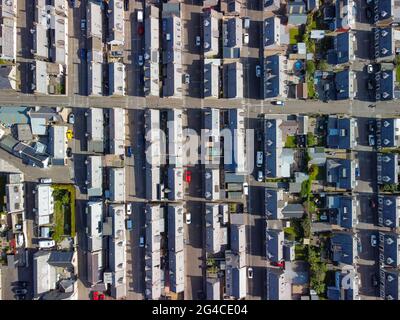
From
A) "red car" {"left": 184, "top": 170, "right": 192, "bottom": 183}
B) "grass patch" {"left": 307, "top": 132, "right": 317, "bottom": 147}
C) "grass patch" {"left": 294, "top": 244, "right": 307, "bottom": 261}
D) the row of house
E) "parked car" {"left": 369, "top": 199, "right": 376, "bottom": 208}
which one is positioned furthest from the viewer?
"grass patch" {"left": 294, "top": 244, "right": 307, "bottom": 261}

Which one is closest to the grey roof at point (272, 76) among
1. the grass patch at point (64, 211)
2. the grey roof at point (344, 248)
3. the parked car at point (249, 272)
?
the grey roof at point (344, 248)

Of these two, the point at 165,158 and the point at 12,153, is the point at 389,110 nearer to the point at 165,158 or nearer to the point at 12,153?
the point at 165,158

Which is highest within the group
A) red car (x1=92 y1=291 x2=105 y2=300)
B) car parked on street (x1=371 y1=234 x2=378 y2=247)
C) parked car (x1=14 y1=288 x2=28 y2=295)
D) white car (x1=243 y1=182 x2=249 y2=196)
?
white car (x1=243 y1=182 x2=249 y2=196)

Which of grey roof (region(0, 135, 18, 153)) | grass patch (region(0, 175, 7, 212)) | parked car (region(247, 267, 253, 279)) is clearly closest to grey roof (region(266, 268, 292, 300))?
parked car (region(247, 267, 253, 279))

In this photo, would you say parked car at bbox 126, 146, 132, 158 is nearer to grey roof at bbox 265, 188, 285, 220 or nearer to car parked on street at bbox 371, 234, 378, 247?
grey roof at bbox 265, 188, 285, 220

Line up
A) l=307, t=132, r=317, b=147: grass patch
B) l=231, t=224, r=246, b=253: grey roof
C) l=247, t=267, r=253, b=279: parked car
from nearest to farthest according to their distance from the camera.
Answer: l=231, t=224, r=246, b=253: grey roof, l=307, t=132, r=317, b=147: grass patch, l=247, t=267, r=253, b=279: parked car

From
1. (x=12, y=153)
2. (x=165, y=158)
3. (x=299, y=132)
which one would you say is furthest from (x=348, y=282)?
(x=12, y=153)

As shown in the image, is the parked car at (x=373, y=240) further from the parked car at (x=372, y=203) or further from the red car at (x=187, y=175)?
the red car at (x=187, y=175)

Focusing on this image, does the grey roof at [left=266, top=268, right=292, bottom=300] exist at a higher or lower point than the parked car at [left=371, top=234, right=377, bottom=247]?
lower
